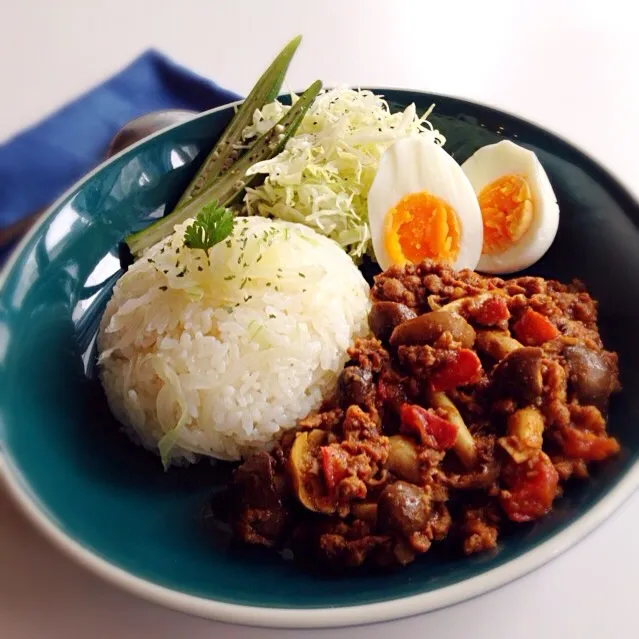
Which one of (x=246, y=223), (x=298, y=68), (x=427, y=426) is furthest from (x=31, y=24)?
(x=427, y=426)

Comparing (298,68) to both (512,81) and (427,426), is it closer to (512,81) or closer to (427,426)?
(512,81)

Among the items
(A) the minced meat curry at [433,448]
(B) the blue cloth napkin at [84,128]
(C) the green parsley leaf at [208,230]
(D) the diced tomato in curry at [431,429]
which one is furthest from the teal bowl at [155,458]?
(C) the green parsley leaf at [208,230]

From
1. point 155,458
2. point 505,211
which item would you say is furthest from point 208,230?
point 505,211

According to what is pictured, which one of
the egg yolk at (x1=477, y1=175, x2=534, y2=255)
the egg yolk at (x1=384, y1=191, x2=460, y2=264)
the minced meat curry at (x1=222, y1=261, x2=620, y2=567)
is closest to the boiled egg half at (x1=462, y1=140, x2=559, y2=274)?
the egg yolk at (x1=477, y1=175, x2=534, y2=255)

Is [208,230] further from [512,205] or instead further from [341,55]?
[341,55]

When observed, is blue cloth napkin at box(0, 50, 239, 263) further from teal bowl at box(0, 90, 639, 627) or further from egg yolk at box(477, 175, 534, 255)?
egg yolk at box(477, 175, 534, 255)

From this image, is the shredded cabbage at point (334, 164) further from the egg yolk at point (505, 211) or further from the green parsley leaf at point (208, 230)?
the green parsley leaf at point (208, 230)
